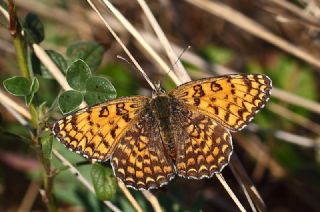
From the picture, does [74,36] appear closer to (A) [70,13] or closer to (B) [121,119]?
(A) [70,13]

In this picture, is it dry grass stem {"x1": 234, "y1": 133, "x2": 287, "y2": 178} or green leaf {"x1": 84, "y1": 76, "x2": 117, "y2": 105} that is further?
dry grass stem {"x1": 234, "y1": 133, "x2": 287, "y2": 178}

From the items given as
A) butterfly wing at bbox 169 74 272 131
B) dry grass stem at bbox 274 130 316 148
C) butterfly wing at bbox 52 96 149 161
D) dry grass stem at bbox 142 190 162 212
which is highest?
butterfly wing at bbox 52 96 149 161

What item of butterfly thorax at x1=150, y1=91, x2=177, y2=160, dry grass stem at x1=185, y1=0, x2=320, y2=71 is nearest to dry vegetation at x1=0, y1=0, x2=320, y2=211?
dry grass stem at x1=185, y1=0, x2=320, y2=71

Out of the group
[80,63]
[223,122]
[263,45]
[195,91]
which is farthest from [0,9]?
[263,45]

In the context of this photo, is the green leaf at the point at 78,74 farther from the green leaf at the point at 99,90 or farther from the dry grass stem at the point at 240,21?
the dry grass stem at the point at 240,21

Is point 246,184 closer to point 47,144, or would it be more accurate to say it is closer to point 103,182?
point 103,182

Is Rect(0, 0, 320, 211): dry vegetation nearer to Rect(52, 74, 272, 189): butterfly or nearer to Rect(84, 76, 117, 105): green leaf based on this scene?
Rect(52, 74, 272, 189): butterfly
